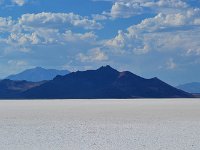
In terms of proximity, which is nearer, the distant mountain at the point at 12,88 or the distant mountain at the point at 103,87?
the distant mountain at the point at 103,87

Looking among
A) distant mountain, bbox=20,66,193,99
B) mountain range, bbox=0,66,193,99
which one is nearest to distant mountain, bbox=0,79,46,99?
mountain range, bbox=0,66,193,99

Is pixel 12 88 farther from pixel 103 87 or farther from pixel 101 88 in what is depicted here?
pixel 103 87

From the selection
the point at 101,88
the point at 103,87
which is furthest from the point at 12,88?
the point at 103,87

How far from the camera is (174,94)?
532 ft

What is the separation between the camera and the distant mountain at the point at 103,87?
158 meters

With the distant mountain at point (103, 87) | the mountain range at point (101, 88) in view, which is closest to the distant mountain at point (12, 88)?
the mountain range at point (101, 88)

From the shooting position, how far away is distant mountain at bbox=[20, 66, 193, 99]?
158m

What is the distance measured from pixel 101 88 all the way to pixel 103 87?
100 cm

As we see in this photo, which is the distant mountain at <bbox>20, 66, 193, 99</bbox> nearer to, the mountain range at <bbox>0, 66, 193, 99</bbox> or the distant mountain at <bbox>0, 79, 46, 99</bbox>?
the mountain range at <bbox>0, 66, 193, 99</bbox>

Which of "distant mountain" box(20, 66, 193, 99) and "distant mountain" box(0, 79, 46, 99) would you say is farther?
"distant mountain" box(0, 79, 46, 99)

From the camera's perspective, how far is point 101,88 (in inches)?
6437

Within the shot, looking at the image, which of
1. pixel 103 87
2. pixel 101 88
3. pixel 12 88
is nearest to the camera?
pixel 101 88

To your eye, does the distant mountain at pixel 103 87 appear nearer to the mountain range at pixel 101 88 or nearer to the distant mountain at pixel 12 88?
the mountain range at pixel 101 88
